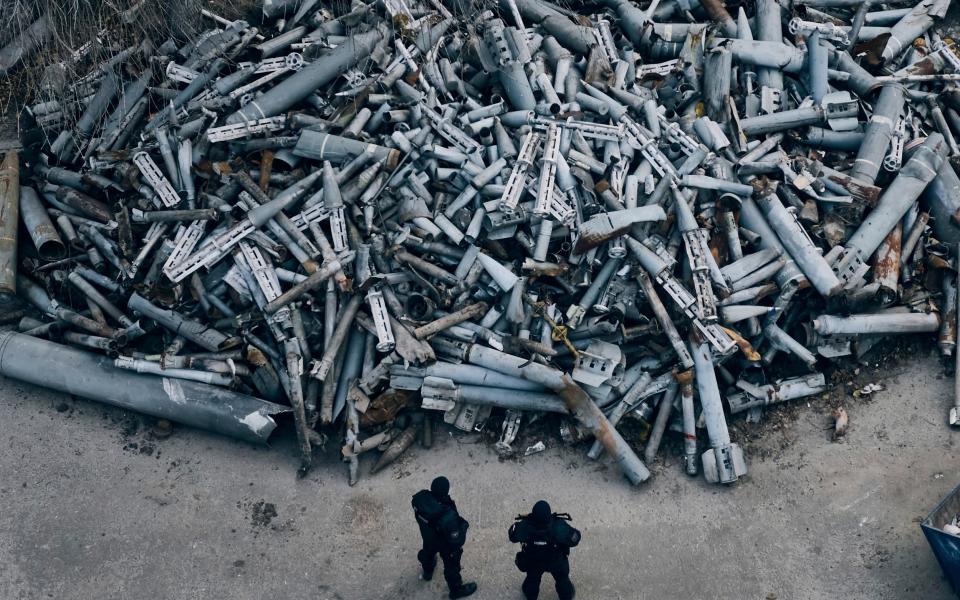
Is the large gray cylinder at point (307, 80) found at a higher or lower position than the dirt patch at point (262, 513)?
higher

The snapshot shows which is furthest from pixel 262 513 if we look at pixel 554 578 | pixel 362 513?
pixel 554 578

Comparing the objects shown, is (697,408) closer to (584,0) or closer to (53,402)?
(584,0)

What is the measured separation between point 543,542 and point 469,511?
189 centimetres

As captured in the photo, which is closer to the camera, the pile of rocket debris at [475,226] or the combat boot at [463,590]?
the combat boot at [463,590]

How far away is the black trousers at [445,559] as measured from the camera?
8.27 meters

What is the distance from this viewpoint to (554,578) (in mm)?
8484

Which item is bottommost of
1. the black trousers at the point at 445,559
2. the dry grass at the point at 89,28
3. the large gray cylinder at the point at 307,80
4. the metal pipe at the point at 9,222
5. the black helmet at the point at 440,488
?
the black trousers at the point at 445,559

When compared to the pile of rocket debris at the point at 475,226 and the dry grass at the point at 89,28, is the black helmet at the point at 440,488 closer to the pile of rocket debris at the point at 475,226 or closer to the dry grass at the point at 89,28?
the pile of rocket debris at the point at 475,226

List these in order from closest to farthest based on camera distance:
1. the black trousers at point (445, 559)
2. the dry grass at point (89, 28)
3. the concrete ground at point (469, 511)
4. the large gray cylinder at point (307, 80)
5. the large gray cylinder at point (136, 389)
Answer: the black trousers at point (445, 559)
the concrete ground at point (469, 511)
the large gray cylinder at point (136, 389)
the large gray cylinder at point (307, 80)
the dry grass at point (89, 28)

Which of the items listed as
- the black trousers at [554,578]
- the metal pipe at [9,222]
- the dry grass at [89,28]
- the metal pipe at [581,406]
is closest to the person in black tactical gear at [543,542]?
the black trousers at [554,578]

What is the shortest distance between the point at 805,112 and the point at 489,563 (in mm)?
7763

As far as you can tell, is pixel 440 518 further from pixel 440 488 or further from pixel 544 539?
pixel 544 539

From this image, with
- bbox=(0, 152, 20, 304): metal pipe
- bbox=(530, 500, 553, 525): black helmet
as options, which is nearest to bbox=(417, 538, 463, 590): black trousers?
bbox=(530, 500, 553, 525): black helmet

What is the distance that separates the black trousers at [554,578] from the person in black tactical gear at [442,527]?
741mm
